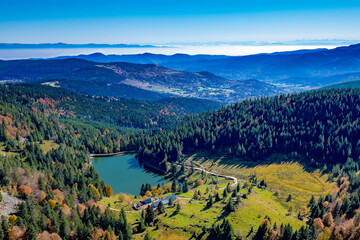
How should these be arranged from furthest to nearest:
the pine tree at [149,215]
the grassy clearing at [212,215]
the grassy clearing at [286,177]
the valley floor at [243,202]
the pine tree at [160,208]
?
1. the grassy clearing at [286,177]
2. the pine tree at [160,208]
3. the pine tree at [149,215]
4. the valley floor at [243,202]
5. the grassy clearing at [212,215]

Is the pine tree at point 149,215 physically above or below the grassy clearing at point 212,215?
above

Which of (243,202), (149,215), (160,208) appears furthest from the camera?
(243,202)

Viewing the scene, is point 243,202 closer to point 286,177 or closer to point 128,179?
point 286,177

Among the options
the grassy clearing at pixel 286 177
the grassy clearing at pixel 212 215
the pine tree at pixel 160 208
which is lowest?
the grassy clearing at pixel 286 177

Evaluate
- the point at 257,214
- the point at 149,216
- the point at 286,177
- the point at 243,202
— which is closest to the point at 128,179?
the point at 149,216

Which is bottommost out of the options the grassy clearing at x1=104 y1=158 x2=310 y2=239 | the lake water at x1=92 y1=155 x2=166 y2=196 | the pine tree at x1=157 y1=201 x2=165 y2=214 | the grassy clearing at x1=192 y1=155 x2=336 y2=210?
the lake water at x1=92 y1=155 x2=166 y2=196

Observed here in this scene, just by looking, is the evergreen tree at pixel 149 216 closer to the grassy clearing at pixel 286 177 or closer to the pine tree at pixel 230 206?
the pine tree at pixel 230 206

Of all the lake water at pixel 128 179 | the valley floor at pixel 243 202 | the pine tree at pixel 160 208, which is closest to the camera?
the valley floor at pixel 243 202

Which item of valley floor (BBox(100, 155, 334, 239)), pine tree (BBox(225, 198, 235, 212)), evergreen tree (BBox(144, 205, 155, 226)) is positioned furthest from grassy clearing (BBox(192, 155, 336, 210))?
evergreen tree (BBox(144, 205, 155, 226))

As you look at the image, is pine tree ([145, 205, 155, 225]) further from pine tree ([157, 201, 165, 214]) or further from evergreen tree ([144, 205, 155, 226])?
pine tree ([157, 201, 165, 214])

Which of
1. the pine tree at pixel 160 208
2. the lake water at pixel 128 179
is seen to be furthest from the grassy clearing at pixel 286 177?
the pine tree at pixel 160 208

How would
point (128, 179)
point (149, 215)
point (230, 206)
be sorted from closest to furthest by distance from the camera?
1. point (149, 215)
2. point (230, 206)
3. point (128, 179)
